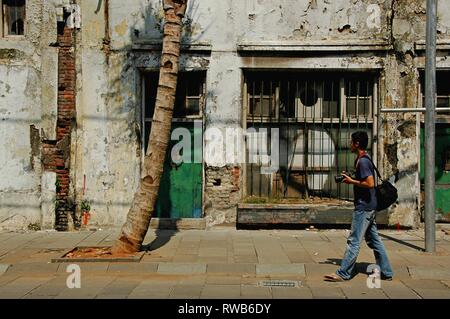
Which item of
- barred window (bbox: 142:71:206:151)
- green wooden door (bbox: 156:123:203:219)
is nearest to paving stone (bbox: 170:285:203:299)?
green wooden door (bbox: 156:123:203:219)

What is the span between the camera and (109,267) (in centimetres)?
870

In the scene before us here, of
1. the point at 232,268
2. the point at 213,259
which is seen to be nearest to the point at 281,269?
the point at 232,268

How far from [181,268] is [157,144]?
206 centimetres

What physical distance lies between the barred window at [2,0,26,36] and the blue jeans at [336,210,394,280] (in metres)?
8.72

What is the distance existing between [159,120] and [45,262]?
115 inches

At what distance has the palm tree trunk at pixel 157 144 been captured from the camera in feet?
30.3

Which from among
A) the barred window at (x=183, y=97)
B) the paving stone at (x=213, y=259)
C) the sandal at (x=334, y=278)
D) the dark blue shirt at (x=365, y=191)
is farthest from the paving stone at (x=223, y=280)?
the barred window at (x=183, y=97)

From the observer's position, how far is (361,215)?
25.5 ft

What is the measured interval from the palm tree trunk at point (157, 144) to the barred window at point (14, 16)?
15.8 ft

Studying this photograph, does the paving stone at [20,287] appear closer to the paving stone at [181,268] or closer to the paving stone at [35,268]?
the paving stone at [35,268]

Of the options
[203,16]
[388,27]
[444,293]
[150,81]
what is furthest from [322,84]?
[444,293]

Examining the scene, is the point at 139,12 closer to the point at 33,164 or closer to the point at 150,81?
the point at 150,81

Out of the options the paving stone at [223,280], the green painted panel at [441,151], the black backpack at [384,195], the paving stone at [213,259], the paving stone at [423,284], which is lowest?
the paving stone at [423,284]

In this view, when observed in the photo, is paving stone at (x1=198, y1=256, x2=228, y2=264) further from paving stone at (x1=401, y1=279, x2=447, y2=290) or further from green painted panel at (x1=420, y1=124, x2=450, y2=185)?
green painted panel at (x1=420, y1=124, x2=450, y2=185)
